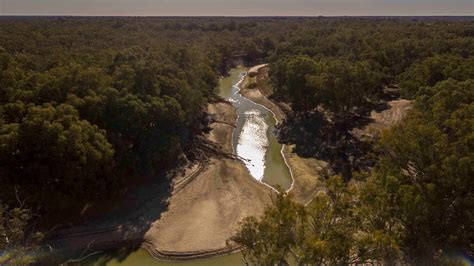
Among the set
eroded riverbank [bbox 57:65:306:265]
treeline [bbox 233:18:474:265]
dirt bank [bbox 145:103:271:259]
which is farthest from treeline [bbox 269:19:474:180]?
dirt bank [bbox 145:103:271:259]

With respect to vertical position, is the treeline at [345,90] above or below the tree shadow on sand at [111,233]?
above

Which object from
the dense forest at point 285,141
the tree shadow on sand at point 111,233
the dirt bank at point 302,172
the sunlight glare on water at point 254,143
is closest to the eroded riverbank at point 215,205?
the sunlight glare on water at point 254,143

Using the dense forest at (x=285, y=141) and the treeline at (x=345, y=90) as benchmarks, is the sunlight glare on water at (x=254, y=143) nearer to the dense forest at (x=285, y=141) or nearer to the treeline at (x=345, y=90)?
the treeline at (x=345, y=90)

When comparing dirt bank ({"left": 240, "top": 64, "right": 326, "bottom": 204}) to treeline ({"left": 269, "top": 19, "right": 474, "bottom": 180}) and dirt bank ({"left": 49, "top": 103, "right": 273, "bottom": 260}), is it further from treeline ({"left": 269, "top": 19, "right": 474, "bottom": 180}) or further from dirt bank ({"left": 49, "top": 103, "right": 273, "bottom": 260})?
dirt bank ({"left": 49, "top": 103, "right": 273, "bottom": 260})

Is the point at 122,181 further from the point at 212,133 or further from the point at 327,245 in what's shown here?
the point at 327,245

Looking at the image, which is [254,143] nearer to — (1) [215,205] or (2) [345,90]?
(2) [345,90]

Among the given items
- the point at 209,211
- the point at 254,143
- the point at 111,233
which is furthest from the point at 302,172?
the point at 111,233
